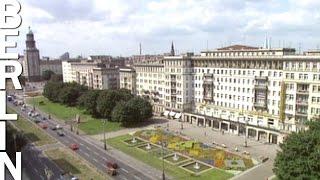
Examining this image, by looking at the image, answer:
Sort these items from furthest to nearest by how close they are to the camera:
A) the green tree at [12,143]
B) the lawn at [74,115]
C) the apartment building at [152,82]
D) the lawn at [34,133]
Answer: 1. the apartment building at [152,82]
2. the lawn at [74,115]
3. the lawn at [34,133]
4. the green tree at [12,143]

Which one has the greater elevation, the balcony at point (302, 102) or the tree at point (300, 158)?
the balcony at point (302, 102)

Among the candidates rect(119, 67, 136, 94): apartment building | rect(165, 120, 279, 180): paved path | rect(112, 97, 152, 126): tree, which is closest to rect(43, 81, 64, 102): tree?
rect(119, 67, 136, 94): apartment building

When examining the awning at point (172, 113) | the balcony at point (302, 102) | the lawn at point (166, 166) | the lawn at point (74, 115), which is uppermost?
the balcony at point (302, 102)

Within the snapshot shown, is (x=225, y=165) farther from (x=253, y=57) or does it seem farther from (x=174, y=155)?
(x=253, y=57)

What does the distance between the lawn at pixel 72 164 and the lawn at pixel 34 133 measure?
1200 cm

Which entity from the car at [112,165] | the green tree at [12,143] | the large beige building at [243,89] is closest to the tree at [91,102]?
the large beige building at [243,89]

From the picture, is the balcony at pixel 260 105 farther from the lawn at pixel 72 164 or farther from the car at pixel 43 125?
the car at pixel 43 125

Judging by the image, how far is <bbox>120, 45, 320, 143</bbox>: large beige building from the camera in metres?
93.8

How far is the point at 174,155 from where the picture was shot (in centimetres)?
8888

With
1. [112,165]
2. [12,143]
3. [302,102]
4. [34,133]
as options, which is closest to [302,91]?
[302,102]

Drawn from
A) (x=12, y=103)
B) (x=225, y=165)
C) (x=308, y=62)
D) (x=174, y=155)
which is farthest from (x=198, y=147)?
(x=12, y=103)

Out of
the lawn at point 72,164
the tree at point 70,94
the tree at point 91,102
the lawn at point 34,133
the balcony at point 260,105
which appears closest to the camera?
the lawn at point 72,164

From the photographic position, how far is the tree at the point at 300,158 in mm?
59188

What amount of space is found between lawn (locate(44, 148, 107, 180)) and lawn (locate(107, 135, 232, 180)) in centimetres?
1336
